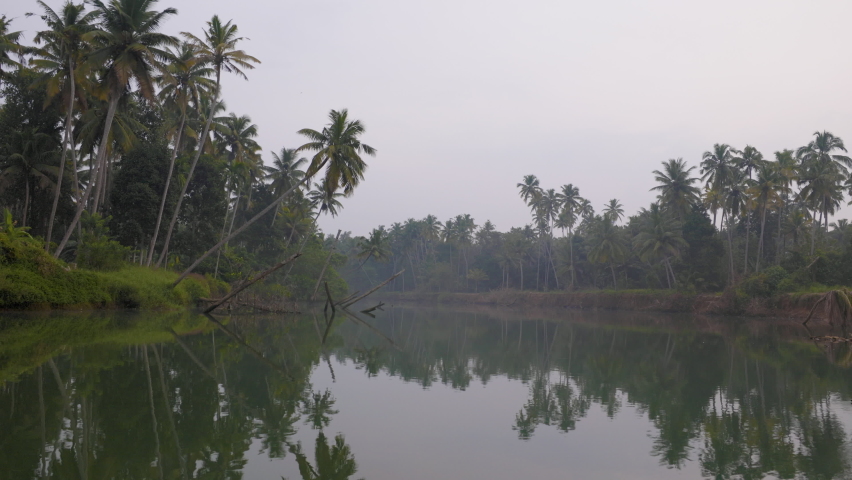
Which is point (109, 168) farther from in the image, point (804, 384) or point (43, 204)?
point (804, 384)

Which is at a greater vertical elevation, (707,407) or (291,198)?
(291,198)

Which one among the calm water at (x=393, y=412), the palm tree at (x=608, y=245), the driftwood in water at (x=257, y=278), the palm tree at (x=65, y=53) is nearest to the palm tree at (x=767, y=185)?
the palm tree at (x=608, y=245)

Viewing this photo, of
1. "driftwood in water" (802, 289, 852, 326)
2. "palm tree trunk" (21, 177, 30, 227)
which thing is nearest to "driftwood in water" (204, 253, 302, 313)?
"palm tree trunk" (21, 177, 30, 227)

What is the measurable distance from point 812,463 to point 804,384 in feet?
22.2

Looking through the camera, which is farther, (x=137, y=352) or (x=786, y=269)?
(x=786, y=269)

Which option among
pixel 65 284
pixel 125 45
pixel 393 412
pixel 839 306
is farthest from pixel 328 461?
pixel 839 306

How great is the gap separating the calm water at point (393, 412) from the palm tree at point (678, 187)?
40091 millimetres

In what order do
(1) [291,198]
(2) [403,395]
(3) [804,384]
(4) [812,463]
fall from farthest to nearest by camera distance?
1. (1) [291,198]
2. (3) [804,384]
3. (2) [403,395]
4. (4) [812,463]

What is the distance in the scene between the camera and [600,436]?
27.8ft

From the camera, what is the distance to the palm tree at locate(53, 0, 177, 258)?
23906 millimetres

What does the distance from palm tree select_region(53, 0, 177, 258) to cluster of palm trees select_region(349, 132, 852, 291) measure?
29.1m

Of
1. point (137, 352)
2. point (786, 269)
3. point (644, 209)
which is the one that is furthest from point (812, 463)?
point (644, 209)

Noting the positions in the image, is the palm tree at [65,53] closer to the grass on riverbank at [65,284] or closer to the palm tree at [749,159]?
the grass on riverbank at [65,284]

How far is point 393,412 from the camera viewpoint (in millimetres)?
9719
